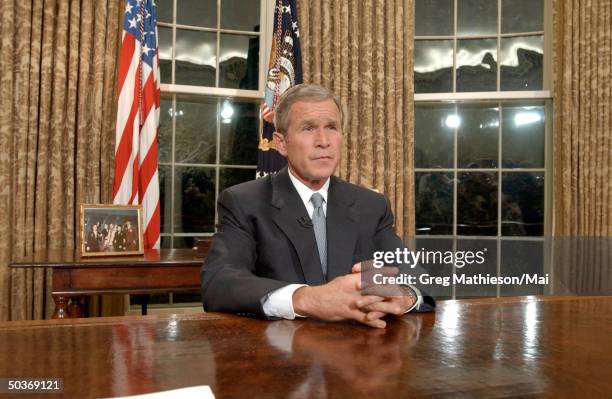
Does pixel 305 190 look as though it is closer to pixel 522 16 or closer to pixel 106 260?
pixel 106 260

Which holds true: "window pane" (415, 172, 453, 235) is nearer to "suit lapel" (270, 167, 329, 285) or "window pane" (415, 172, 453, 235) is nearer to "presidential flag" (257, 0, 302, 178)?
"presidential flag" (257, 0, 302, 178)

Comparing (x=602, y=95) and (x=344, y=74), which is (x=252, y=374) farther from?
(x=602, y=95)

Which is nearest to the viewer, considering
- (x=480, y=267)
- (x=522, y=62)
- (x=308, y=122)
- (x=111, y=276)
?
(x=480, y=267)

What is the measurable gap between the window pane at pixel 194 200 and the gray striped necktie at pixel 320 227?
261 centimetres

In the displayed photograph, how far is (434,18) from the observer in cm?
469

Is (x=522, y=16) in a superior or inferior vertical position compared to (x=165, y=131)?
superior

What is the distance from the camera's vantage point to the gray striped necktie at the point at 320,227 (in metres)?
1.76

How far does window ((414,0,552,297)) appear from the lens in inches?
177

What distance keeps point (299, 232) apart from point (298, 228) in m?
0.02

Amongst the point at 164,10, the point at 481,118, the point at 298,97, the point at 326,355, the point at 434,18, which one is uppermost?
the point at 434,18

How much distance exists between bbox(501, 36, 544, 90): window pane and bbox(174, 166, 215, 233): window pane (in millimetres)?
2686

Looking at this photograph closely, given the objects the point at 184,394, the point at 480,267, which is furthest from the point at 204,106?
the point at 184,394

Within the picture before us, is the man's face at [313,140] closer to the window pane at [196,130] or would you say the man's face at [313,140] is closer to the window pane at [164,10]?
the window pane at [196,130]

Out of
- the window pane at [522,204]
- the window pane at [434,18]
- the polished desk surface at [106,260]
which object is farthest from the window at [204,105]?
the window pane at [522,204]
